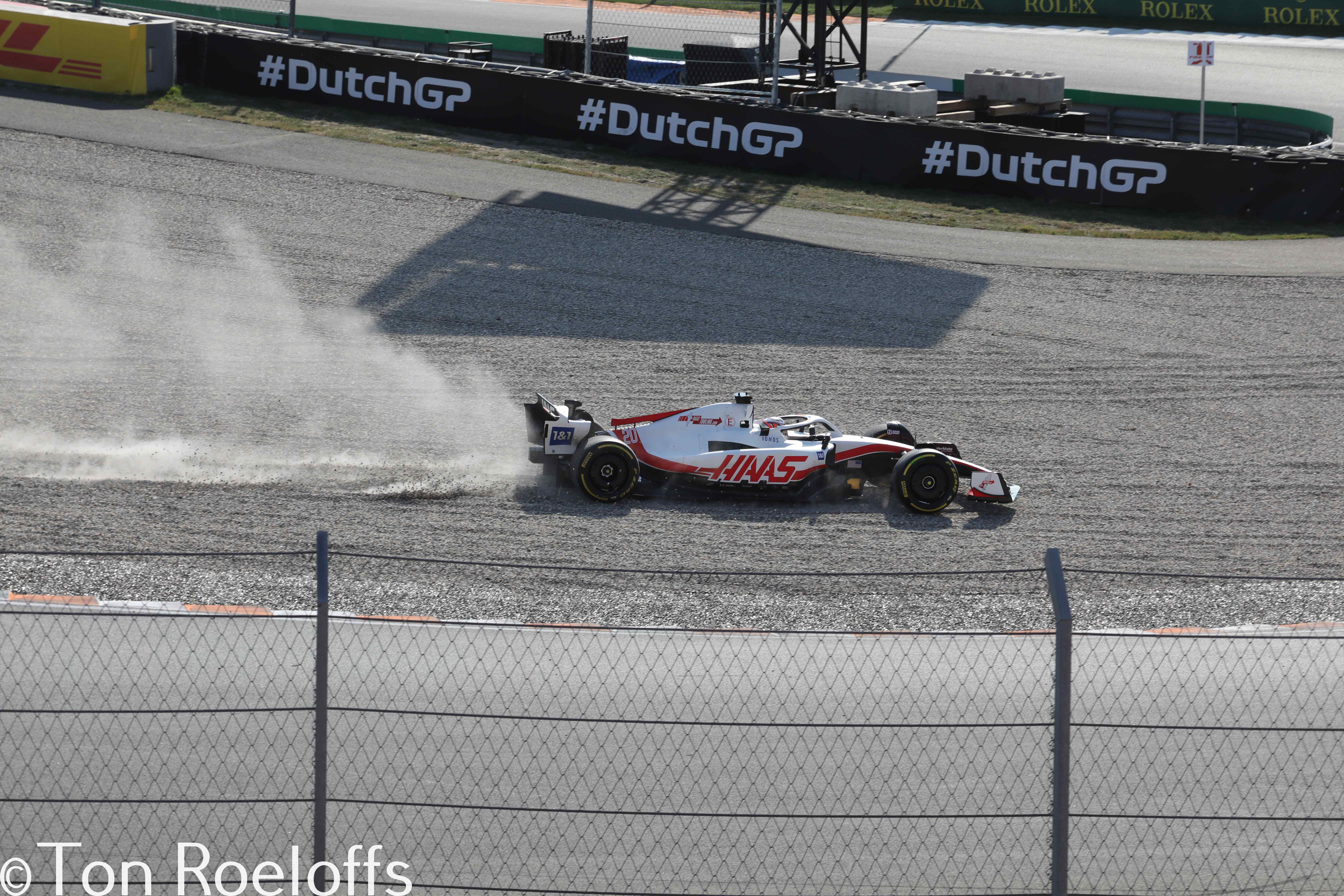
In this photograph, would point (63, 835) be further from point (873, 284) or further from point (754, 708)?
point (873, 284)

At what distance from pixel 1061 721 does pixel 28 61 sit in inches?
1037

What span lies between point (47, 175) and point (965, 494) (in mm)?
16145

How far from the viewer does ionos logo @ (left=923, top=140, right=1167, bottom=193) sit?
2245 centimetres

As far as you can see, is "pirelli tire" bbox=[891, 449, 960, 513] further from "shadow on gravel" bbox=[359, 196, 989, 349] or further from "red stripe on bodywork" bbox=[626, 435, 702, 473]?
"shadow on gravel" bbox=[359, 196, 989, 349]

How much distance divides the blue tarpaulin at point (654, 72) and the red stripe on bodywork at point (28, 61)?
1120 centimetres

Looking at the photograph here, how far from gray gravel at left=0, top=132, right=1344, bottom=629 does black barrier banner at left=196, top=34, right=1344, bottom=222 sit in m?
3.32

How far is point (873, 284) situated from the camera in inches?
743

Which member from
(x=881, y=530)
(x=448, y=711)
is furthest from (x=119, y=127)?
(x=448, y=711)

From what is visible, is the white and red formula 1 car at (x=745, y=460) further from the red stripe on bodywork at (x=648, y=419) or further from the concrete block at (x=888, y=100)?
the concrete block at (x=888, y=100)

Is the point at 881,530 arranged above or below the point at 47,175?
below

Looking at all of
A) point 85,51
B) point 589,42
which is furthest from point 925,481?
point 85,51

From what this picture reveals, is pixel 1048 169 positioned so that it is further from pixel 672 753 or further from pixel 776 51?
pixel 672 753

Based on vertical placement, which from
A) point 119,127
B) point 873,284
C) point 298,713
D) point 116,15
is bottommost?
point 298,713

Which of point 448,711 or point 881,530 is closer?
point 448,711
